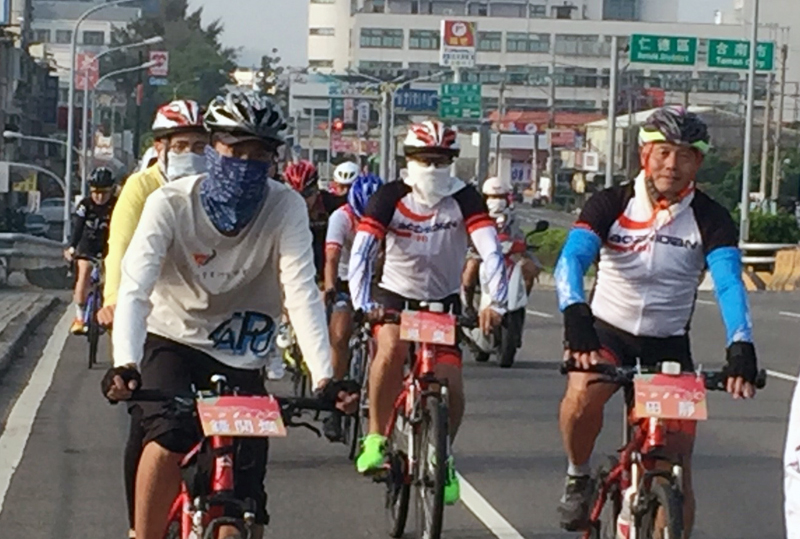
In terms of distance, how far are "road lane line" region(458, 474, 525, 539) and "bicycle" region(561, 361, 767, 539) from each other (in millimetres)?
1985

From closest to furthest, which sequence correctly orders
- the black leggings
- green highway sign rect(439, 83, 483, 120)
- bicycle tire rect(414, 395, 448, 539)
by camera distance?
1. the black leggings
2. bicycle tire rect(414, 395, 448, 539)
3. green highway sign rect(439, 83, 483, 120)

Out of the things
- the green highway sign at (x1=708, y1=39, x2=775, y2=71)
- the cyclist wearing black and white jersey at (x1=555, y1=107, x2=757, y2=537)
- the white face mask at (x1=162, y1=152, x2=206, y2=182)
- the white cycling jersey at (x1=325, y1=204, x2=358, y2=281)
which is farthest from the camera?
the green highway sign at (x1=708, y1=39, x2=775, y2=71)

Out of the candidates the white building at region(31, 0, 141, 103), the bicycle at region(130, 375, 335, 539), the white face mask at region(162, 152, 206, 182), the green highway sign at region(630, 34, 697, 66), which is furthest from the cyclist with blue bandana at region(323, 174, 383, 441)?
the white building at region(31, 0, 141, 103)

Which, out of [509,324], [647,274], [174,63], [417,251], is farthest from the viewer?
[174,63]

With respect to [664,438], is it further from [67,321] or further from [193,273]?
[67,321]

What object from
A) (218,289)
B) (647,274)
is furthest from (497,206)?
(218,289)

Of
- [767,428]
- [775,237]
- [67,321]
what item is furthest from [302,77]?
[767,428]

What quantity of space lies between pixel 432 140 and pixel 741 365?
332 cm

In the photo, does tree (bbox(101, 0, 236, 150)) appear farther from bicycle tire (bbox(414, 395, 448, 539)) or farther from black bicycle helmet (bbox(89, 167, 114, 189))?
bicycle tire (bbox(414, 395, 448, 539))

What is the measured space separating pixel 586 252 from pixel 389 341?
2.34m

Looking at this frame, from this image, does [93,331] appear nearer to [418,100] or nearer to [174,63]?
[418,100]

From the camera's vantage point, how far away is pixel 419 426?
8.86 m

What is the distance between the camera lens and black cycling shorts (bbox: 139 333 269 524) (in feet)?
19.2

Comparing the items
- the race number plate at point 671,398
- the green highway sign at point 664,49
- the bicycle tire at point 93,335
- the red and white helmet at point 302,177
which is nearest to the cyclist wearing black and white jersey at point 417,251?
Answer: the race number plate at point 671,398
